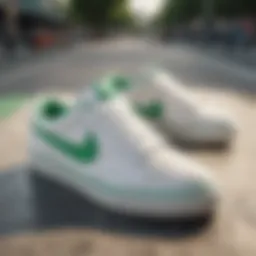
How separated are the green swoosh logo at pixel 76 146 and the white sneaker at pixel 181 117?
427 mm

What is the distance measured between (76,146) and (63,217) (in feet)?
0.75

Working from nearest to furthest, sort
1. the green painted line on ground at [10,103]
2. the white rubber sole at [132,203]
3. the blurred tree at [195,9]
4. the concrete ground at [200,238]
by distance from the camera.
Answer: the concrete ground at [200,238] → the white rubber sole at [132,203] → the green painted line on ground at [10,103] → the blurred tree at [195,9]

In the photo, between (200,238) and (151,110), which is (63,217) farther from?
(151,110)

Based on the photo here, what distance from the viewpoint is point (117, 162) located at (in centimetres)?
129

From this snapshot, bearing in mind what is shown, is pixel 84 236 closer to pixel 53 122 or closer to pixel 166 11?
pixel 53 122

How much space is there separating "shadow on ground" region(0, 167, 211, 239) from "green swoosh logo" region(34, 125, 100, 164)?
103 millimetres

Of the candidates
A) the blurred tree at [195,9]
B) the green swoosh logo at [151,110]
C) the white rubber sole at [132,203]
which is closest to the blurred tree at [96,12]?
the blurred tree at [195,9]

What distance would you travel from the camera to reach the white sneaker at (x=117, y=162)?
118 cm

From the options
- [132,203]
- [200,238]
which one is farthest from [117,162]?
[200,238]

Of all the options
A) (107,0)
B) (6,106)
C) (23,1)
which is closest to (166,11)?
(107,0)

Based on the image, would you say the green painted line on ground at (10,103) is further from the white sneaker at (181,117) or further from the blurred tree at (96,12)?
the blurred tree at (96,12)

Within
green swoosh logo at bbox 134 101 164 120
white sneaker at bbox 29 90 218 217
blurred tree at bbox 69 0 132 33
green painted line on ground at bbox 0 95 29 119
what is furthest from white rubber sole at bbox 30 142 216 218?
blurred tree at bbox 69 0 132 33

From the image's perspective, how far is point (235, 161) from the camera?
1.82 m

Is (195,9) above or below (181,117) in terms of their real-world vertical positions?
above
